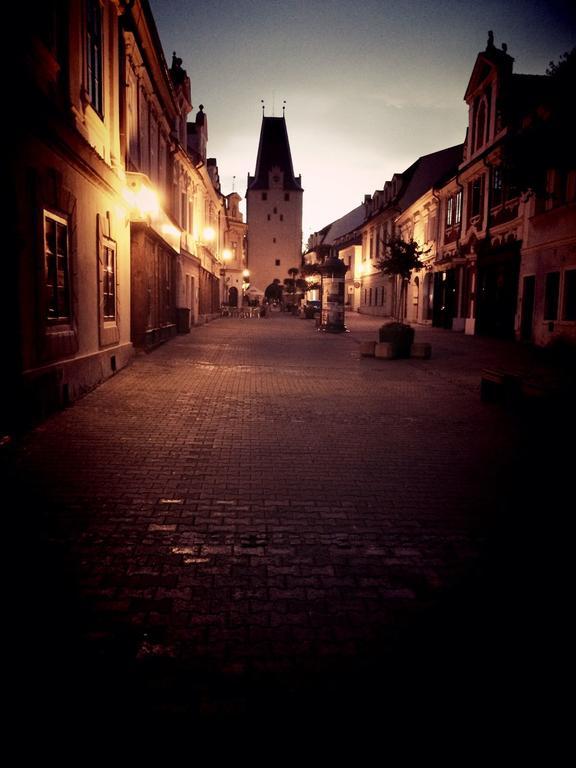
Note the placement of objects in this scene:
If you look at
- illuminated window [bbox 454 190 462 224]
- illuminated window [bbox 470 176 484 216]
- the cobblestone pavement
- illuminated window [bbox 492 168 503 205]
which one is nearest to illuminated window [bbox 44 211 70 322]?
the cobblestone pavement

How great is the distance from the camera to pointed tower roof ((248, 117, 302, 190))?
259ft

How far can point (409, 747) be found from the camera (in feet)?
7.05

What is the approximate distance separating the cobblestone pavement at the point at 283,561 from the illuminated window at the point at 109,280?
4453 millimetres

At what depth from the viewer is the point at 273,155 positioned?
8094cm

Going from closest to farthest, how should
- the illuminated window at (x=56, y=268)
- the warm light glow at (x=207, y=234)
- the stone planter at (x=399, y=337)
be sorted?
the illuminated window at (x=56, y=268), the stone planter at (x=399, y=337), the warm light glow at (x=207, y=234)

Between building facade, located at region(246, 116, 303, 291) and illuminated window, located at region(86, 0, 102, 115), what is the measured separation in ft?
227

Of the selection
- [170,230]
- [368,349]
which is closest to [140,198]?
[170,230]

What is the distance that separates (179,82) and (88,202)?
1717 centimetres

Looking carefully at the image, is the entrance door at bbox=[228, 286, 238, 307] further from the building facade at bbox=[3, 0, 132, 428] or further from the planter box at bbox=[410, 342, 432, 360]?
the building facade at bbox=[3, 0, 132, 428]

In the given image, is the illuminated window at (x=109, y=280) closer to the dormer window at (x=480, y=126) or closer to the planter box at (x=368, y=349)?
the planter box at (x=368, y=349)

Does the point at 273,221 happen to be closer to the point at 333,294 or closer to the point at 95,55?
the point at 333,294

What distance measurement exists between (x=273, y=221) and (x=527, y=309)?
2474 inches

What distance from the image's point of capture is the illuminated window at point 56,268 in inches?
310

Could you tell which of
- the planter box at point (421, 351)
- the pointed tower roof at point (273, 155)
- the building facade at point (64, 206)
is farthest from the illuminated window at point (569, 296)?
the pointed tower roof at point (273, 155)
